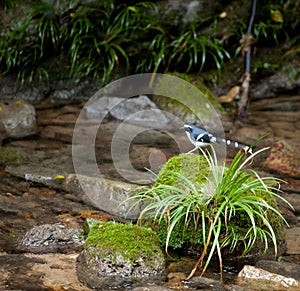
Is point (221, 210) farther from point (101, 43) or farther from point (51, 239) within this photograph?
point (101, 43)

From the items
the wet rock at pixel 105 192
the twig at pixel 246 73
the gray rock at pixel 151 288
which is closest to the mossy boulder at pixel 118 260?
the gray rock at pixel 151 288

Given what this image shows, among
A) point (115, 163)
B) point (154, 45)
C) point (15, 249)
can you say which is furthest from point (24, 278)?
point (154, 45)

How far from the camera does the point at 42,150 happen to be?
6.91m

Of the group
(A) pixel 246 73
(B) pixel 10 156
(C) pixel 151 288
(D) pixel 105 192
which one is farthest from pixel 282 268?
(A) pixel 246 73

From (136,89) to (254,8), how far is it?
260cm

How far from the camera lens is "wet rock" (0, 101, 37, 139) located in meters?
7.55

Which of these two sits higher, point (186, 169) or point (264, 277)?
point (186, 169)

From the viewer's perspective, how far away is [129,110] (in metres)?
8.58

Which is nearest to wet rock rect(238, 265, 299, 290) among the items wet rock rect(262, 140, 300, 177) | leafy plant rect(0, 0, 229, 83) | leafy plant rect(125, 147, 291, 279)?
leafy plant rect(125, 147, 291, 279)

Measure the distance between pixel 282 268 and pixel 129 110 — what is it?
5018mm

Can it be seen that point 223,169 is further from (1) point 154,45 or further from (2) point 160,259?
(1) point 154,45

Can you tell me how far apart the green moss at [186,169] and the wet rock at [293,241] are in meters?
0.90

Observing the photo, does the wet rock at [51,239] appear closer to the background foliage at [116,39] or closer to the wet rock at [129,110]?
the wet rock at [129,110]

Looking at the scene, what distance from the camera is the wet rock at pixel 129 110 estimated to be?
8.41 metres
